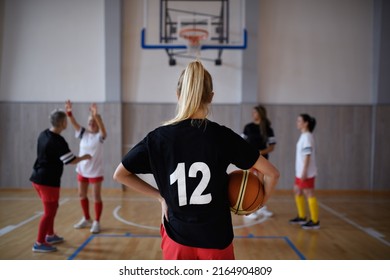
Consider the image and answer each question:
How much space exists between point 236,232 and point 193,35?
12.3 feet

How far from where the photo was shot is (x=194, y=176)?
52.6 inches

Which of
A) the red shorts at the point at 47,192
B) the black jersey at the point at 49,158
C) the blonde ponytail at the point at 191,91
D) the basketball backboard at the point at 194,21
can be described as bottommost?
the red shorts at the point at 47,192

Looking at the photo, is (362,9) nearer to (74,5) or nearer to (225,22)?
(225,22)

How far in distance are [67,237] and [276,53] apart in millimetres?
5359

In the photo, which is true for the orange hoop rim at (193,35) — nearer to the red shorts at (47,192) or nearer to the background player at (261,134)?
the background player at (261,134)

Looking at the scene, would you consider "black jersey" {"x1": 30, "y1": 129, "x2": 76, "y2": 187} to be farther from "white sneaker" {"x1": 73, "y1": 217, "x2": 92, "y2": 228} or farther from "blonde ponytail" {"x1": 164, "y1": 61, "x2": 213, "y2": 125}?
"blonde ponytail" {"x1": 164, "y1": 61, "x2": 213, "y2": 125}

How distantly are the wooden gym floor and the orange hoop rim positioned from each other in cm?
302

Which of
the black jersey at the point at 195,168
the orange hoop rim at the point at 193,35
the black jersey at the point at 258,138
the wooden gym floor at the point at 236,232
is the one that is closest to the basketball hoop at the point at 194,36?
the orange hoop rim at the point at 193,35

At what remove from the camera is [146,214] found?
16.4 ft

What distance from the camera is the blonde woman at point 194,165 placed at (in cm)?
133

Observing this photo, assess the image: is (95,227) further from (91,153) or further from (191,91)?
(191,91)

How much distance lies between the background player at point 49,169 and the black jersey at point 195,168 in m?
2.15
